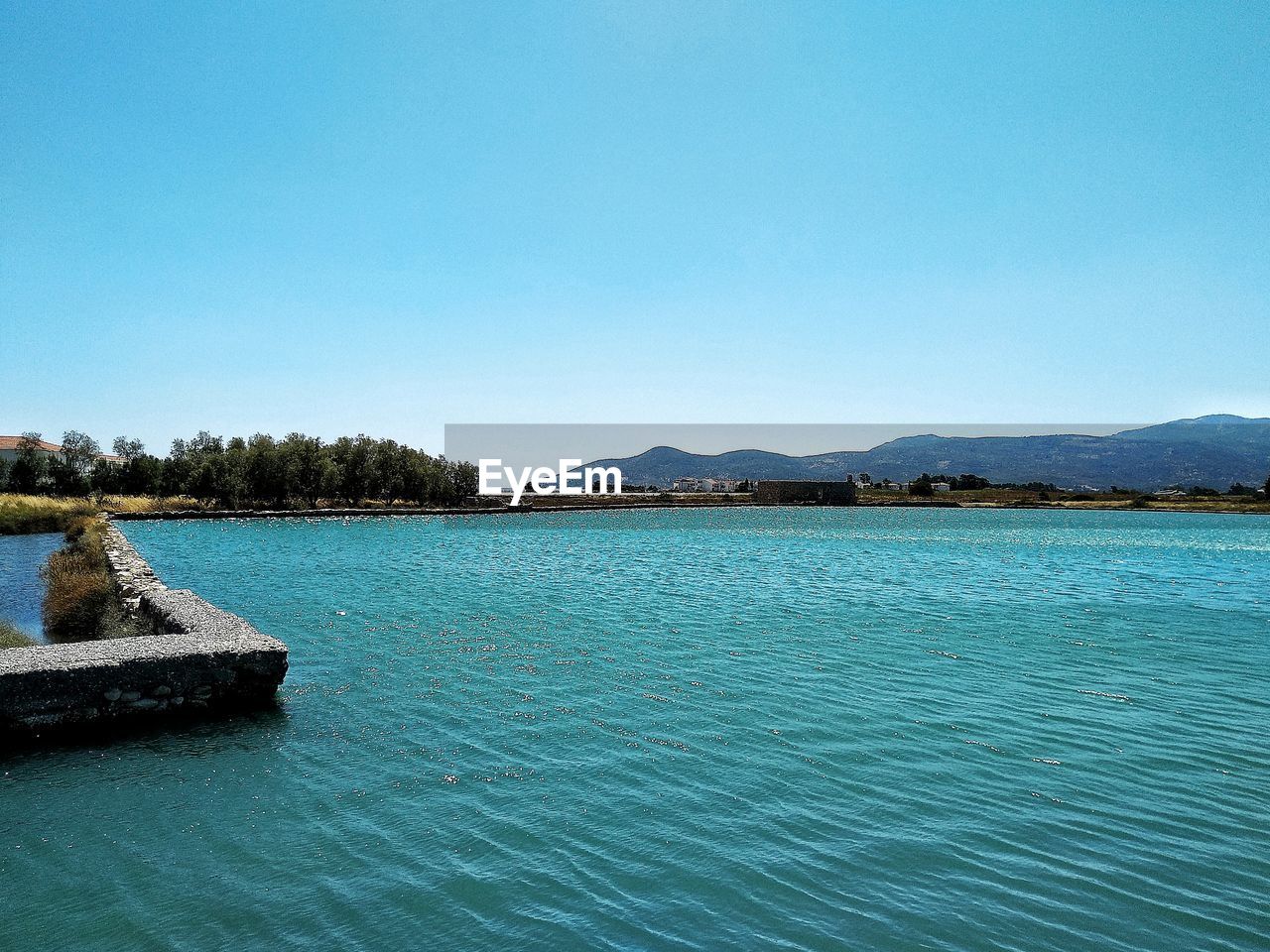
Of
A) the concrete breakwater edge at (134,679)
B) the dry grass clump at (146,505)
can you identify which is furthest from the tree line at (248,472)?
the concrete breakwater edge at (134,679)

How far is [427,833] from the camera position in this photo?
8148 mm

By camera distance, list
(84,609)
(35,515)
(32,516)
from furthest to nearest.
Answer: (35,515) → (32,516) → (84,609)

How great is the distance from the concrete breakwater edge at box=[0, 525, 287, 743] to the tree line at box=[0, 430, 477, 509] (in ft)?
309

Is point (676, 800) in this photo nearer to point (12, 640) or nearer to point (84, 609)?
point (12, 640)

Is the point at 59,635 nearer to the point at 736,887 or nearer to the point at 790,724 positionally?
the point at 790,724

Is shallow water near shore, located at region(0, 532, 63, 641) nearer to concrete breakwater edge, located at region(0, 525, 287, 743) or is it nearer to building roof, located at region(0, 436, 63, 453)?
concrete breakwater edge, located at region(0, 525, 287, 743)

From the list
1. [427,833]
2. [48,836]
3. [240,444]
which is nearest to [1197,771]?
[427,833]

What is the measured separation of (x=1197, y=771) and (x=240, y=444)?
11671 centimetres

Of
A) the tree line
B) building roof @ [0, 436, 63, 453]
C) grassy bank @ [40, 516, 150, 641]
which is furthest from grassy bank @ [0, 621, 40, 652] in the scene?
building roof @ [0, 436, 63, 453]

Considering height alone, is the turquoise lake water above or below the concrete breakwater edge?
below

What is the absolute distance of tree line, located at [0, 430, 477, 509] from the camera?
316 ft

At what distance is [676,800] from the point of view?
9.14 m

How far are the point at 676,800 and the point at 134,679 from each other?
8985 millimetres

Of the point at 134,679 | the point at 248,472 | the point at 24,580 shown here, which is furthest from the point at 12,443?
the point at 134,679
